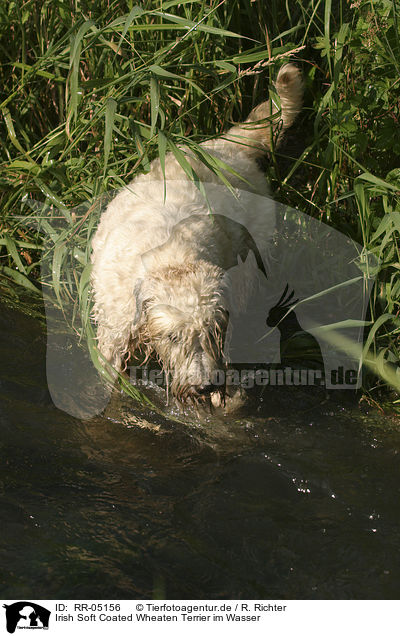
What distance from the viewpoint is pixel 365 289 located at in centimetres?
391

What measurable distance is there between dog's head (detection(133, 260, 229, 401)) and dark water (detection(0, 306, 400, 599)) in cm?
43

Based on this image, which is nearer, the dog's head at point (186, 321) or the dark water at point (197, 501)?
the dark water at point (197, 501)

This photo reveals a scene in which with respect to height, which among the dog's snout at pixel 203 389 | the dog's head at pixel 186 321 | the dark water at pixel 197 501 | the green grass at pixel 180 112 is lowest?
the dark water at pixel 197 501

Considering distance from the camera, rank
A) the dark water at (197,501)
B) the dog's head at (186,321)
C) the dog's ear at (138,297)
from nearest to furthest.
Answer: the dark water at (197,501)
the dog's head at (186,321)
the dog's ear at (138,297)

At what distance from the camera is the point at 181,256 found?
3.39 m

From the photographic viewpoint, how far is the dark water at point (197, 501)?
2641 mm

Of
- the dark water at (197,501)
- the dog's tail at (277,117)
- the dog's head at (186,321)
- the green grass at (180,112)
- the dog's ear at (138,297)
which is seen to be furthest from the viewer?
the dog's tail at (277,117)

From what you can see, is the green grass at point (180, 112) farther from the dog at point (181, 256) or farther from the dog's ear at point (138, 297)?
the dog's ear at point (138, 297)
